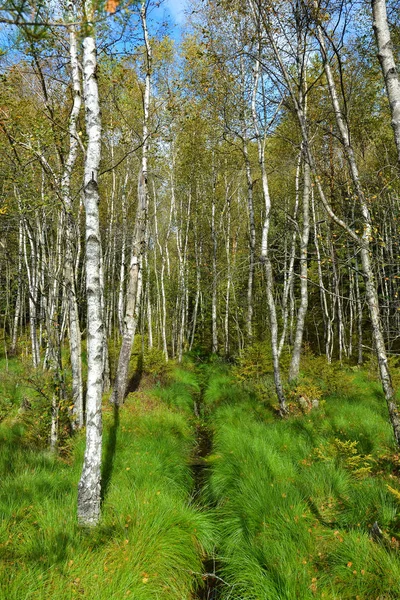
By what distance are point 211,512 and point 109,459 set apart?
5.73 feet

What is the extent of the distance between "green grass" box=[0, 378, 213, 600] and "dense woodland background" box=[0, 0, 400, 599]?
36cm

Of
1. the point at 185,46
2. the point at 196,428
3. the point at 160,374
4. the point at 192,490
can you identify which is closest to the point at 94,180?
the point at 192,490

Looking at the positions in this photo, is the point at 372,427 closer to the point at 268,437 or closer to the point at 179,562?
the point at 268,437

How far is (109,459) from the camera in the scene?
16.9 ft

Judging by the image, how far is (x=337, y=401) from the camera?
7594 mm

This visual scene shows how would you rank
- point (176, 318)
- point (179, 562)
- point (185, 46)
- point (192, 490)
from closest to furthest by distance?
point (179, 562)
point (192, 490)
point (185, 46)
point (176, 318)

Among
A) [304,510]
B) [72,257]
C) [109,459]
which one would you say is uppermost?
[72,257]

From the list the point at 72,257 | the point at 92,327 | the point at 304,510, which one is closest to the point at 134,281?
the point at 72,257

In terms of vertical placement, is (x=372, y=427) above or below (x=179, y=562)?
above

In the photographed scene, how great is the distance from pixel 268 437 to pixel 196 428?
2.82 meters

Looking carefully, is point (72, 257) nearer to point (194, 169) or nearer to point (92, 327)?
point (92, 327)

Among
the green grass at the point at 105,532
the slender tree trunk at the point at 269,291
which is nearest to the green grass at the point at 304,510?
the green grass at the point at 105,532

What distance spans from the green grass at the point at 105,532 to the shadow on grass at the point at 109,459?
0.06ft

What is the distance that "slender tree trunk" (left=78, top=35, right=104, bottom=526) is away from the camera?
141 inches
